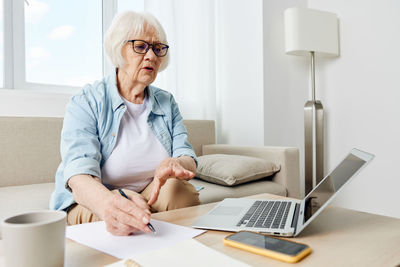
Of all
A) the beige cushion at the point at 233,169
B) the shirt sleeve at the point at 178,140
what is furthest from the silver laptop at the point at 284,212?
the beige cushion at the point at 233,169

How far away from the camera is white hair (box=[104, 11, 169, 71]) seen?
107 centimetres

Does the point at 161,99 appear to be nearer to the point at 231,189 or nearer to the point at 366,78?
the point at 231,189

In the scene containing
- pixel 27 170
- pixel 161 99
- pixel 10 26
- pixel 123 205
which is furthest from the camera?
pixel 10 26

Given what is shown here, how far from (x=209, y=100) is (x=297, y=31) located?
2.71 feet

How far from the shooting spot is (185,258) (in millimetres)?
492

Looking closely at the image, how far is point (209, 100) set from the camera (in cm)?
247

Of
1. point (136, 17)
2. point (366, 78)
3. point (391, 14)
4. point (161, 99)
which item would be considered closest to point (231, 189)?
point (161, 99)

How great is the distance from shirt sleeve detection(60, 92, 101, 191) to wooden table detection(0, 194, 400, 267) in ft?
0.82

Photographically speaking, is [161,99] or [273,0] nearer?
[161,99]

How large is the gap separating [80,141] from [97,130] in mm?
123

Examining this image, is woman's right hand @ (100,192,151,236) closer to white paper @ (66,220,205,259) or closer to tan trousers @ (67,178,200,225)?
white paper @ (66,220,205,259)

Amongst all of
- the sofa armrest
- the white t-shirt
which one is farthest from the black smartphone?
the sofa armrest

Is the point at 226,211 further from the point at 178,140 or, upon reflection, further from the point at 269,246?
the point at 178,140

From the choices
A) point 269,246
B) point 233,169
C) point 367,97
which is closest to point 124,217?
point 269,246
